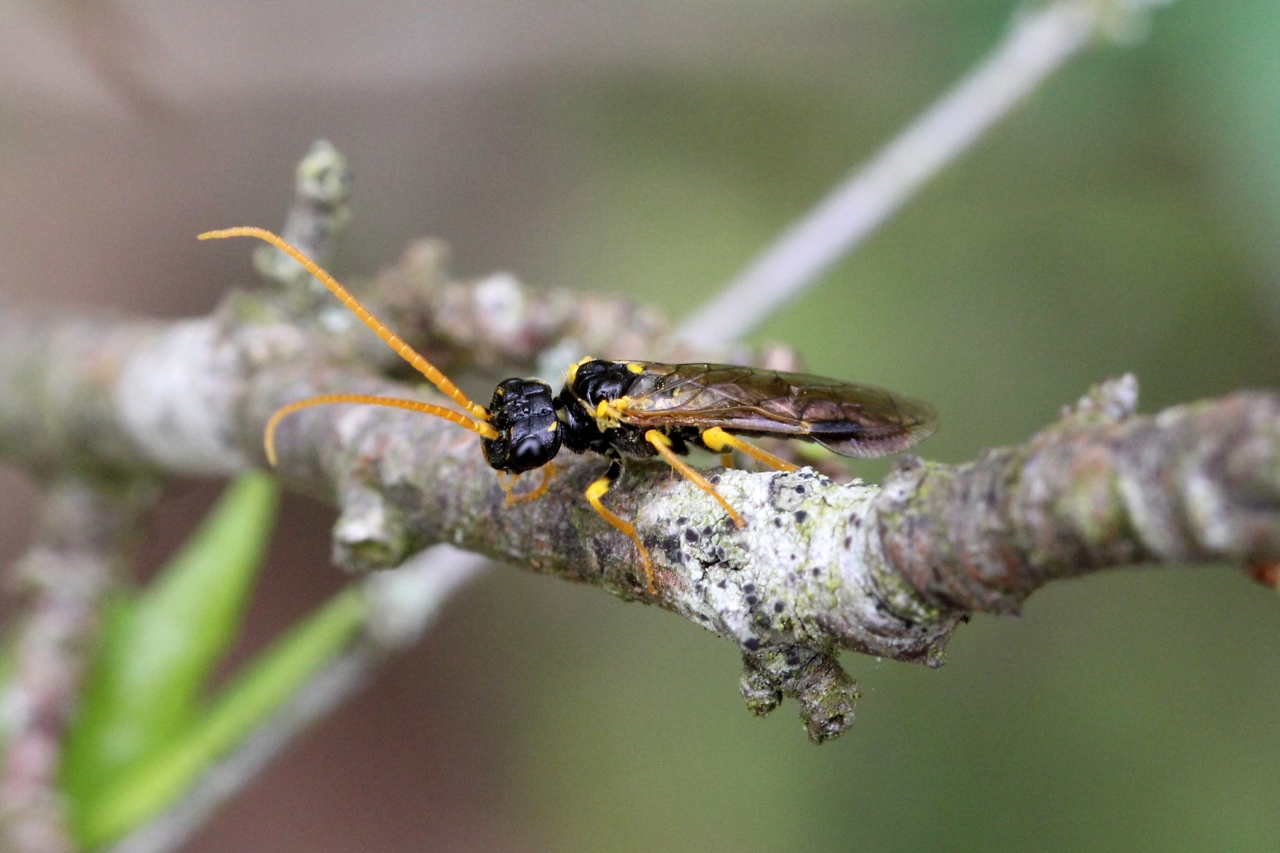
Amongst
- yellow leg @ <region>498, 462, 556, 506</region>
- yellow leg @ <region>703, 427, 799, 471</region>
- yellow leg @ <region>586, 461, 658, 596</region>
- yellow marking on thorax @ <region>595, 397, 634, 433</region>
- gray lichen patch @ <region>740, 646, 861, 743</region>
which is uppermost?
Answer: yellow marking on thorax @ <region>595, 397, 634, 433</region>

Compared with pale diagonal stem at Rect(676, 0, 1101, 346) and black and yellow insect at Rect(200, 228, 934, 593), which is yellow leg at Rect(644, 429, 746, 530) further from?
pale diagonal stem at Rect(676, 0, 1101, 346)

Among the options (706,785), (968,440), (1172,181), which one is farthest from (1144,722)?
(1172,181)

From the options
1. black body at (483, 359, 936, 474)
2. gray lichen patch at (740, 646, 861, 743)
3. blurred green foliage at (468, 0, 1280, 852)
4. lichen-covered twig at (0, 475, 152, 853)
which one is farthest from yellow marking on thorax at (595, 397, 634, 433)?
blurred green foliage at (468, 0, 1280, 852)

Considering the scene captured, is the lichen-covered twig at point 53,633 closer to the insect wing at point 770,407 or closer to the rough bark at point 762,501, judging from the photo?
the rough bark at point 762,501

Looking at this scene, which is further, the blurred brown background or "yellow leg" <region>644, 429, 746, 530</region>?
the blurred brown background

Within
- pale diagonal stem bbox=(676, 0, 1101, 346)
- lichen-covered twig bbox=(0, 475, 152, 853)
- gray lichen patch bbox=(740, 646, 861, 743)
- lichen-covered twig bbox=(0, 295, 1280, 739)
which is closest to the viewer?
lichen-covered twig bbox=(0, 295, 1280, 739)

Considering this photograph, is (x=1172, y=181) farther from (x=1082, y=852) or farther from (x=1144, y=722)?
(x=1082, y=852)

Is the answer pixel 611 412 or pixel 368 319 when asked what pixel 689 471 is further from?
pixel 368 319
